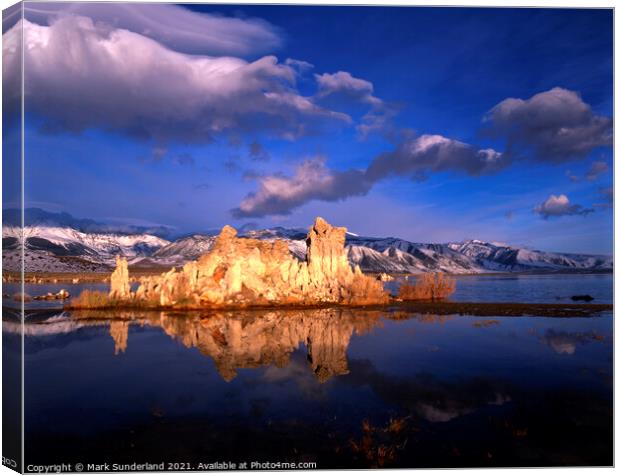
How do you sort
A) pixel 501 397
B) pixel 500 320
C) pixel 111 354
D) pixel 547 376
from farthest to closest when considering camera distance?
pixel 500 320
pixel 111 354
pixel 547 376
pixel 501 397

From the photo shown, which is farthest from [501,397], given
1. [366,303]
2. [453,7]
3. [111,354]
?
[366,303]

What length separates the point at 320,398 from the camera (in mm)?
9727

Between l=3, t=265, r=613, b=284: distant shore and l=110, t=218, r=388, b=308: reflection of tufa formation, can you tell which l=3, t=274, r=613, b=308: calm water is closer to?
l=3, t=265, r=613, b=284: distant shore

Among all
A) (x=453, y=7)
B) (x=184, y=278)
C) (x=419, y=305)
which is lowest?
(x=419, y=305)

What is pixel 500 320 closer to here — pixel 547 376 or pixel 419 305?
pixel 419 305

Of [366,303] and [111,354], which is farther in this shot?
[366,303]

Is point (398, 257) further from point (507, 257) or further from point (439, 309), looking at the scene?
point (439, 309)

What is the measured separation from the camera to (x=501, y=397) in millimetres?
9797

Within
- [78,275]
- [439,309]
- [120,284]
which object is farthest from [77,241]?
[78,275]

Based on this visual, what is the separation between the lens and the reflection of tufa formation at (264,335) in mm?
12508

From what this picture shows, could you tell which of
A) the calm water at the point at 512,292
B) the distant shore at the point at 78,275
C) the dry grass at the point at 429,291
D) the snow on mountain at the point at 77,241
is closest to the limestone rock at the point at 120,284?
the distant shore at the point at 78,275

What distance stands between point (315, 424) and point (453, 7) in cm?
844

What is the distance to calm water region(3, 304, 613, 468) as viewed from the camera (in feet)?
26.0

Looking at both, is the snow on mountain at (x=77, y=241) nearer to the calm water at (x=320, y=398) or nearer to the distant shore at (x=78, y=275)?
the distant shore at (x=78, y=275)
